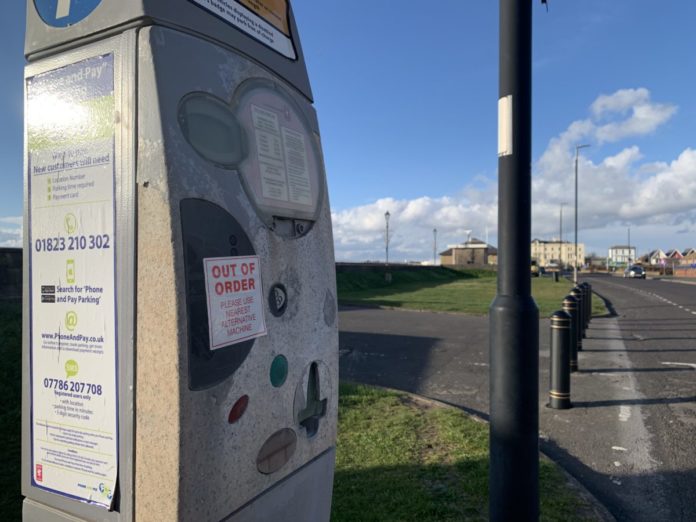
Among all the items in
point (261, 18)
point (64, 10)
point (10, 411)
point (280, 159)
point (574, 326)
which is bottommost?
point (10, 411)

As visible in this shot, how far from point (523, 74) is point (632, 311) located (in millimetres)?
16664

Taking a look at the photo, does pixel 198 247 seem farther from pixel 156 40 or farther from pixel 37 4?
pixel 37 4

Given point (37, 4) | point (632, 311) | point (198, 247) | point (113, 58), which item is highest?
point (37, 4)

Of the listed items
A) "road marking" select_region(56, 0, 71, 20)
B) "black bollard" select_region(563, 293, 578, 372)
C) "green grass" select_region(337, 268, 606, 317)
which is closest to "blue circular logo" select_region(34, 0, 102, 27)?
"road marking" select_region(56, 0, 71, 20)

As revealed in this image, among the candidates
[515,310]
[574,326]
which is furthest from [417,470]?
[574,326]

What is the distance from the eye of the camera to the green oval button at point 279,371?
1951 mm

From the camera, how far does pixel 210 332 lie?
168 cm

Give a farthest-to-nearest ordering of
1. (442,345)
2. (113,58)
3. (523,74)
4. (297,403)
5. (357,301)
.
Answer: (357,301) < (442,345) < (523,74) < (297,403) < (113,58)

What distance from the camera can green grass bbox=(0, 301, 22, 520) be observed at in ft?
11.5

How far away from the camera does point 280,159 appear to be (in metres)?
2.11

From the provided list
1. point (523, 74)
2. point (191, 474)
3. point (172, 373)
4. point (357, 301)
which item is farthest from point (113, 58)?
point (357, 301)

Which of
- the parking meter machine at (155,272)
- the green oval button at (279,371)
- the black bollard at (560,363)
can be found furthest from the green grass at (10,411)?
the black bollard at (560,363)

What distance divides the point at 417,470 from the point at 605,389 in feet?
12.8

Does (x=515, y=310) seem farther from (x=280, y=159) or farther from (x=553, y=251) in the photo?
(x=553, y=251)
